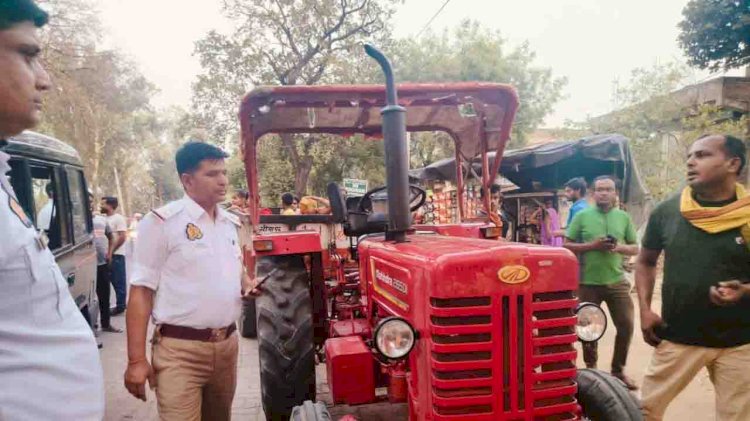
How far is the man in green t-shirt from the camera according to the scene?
166 inches

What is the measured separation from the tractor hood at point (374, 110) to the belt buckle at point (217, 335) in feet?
5.10

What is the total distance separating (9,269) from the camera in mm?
1130

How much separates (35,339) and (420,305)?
56.8 inches

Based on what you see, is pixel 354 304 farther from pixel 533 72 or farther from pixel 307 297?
pixel 533 72

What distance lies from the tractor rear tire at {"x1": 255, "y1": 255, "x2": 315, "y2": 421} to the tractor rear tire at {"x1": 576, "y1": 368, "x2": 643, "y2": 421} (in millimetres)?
1581

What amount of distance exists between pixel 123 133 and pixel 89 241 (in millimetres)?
28112

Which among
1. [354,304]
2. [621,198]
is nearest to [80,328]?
[354,304]

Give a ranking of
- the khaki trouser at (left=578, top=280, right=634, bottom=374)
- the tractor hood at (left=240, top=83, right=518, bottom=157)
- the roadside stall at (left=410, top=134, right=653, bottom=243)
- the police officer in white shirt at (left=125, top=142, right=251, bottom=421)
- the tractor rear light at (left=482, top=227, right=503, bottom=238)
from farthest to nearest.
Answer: the roadside stall at (left=410, top=134, right=653, bottom=243) → the khaki trouser at (left=578, top=280, right=634, bottom=374) → the tractor rear light at (left=482, top=227, right=503, bottom=238) → the tractor hood at (left=240, top=83, right=518, bottom=157) → the police officer in white shirt at (left=125, top=142, right=251, bottom=421)

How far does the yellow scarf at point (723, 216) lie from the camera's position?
8.11 ft

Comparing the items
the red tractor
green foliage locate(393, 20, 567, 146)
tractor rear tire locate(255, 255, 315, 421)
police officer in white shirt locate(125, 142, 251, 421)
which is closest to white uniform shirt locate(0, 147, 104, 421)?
police officer in white shirt locate(125, 142, 251, 421)

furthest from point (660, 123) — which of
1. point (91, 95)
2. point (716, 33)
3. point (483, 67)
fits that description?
point (91, 95)

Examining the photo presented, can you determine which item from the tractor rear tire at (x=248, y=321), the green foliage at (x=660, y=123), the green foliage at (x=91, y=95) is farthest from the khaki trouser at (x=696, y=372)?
the green foliage at (x=91, y=95)

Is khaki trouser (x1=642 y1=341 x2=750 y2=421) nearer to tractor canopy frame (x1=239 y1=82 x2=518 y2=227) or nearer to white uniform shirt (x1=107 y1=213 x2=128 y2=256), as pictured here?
tractor canopy frame (x1=239 y1=82 x2=518 y2=227)

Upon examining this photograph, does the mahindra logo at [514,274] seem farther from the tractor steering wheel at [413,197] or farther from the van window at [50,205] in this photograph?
the van window at [50,205]
